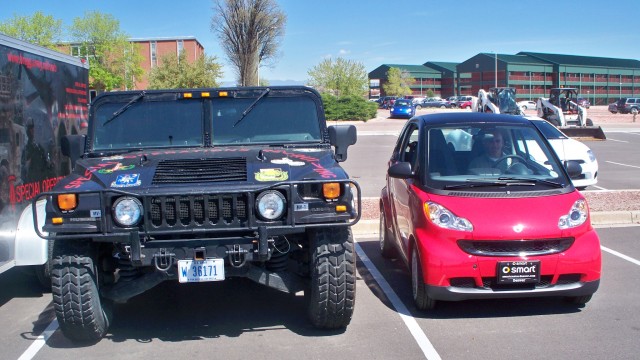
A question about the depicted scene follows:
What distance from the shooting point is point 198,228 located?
482 cm

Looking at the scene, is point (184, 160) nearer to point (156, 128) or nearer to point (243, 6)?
point (156, 128)

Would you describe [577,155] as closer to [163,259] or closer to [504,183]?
[504,183]

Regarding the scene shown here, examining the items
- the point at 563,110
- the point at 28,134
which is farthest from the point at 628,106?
the point at 28,134

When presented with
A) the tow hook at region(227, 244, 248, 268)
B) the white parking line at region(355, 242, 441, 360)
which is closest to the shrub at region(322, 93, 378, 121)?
the white parking line at region(355, 242, 441, 360)

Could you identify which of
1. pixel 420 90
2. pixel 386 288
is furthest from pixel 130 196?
pixel 420 90

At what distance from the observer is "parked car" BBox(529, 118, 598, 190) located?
12.4 m

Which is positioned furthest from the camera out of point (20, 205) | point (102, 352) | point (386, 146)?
point (386, 146)

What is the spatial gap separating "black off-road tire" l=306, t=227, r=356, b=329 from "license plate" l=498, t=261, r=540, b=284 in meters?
1.24

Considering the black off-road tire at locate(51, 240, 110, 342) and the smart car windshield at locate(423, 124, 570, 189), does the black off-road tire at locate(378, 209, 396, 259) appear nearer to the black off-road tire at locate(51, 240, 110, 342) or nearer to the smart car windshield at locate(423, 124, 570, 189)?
the smart car windshield at locate(423, 124, 570, 189)

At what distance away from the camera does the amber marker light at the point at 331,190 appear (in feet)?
16.1

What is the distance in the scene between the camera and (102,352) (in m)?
5.09

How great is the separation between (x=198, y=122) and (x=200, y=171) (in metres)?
1.23

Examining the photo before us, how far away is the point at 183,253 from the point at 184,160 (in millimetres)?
903

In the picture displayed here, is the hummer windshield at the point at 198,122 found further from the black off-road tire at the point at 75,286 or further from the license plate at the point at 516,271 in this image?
the license plate at the point at 516,271
